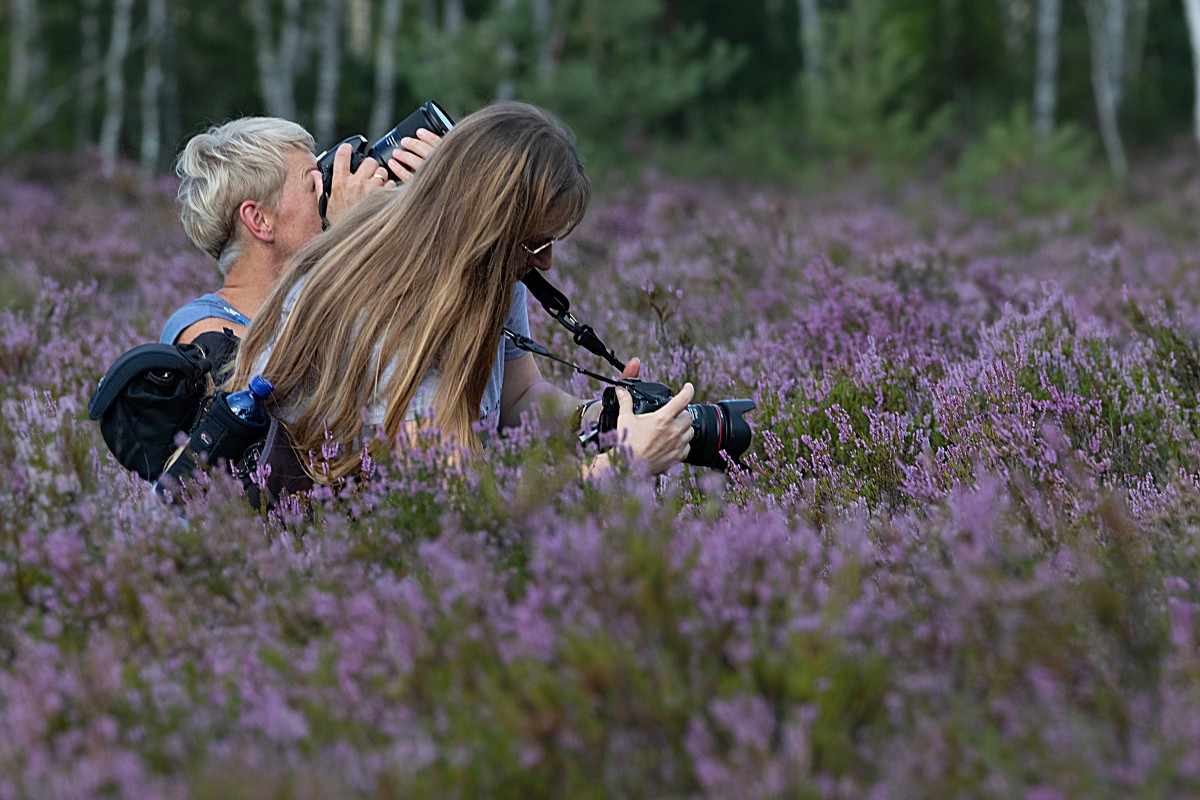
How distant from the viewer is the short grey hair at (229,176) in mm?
3652

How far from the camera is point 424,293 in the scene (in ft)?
9.75

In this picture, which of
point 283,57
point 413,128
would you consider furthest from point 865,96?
point 413,128

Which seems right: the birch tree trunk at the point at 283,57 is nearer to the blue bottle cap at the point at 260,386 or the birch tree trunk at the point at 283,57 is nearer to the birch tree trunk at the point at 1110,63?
the birch tree trunk at the point at 1110,63

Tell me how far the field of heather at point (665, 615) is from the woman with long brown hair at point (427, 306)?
0.22 meters

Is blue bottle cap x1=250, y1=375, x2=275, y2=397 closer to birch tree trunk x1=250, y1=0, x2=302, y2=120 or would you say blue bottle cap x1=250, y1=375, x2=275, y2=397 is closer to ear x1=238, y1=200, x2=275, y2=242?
ear x1=238, y1=200, x2=275, y2=242

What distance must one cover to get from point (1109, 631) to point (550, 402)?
1681 millimetres

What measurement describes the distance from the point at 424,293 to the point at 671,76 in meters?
12.5

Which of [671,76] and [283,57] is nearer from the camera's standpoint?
[671,76]

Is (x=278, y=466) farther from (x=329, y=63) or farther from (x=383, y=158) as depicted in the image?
(x=329, y=63)

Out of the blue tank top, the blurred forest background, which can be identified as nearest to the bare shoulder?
the blue tank top

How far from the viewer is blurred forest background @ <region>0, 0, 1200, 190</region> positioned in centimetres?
1377

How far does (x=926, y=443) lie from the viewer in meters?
3.34

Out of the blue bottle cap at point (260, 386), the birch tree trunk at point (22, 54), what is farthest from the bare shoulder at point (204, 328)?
the birch tree trunk at point (22, 54)

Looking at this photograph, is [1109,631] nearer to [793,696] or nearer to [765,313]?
[793,696]
